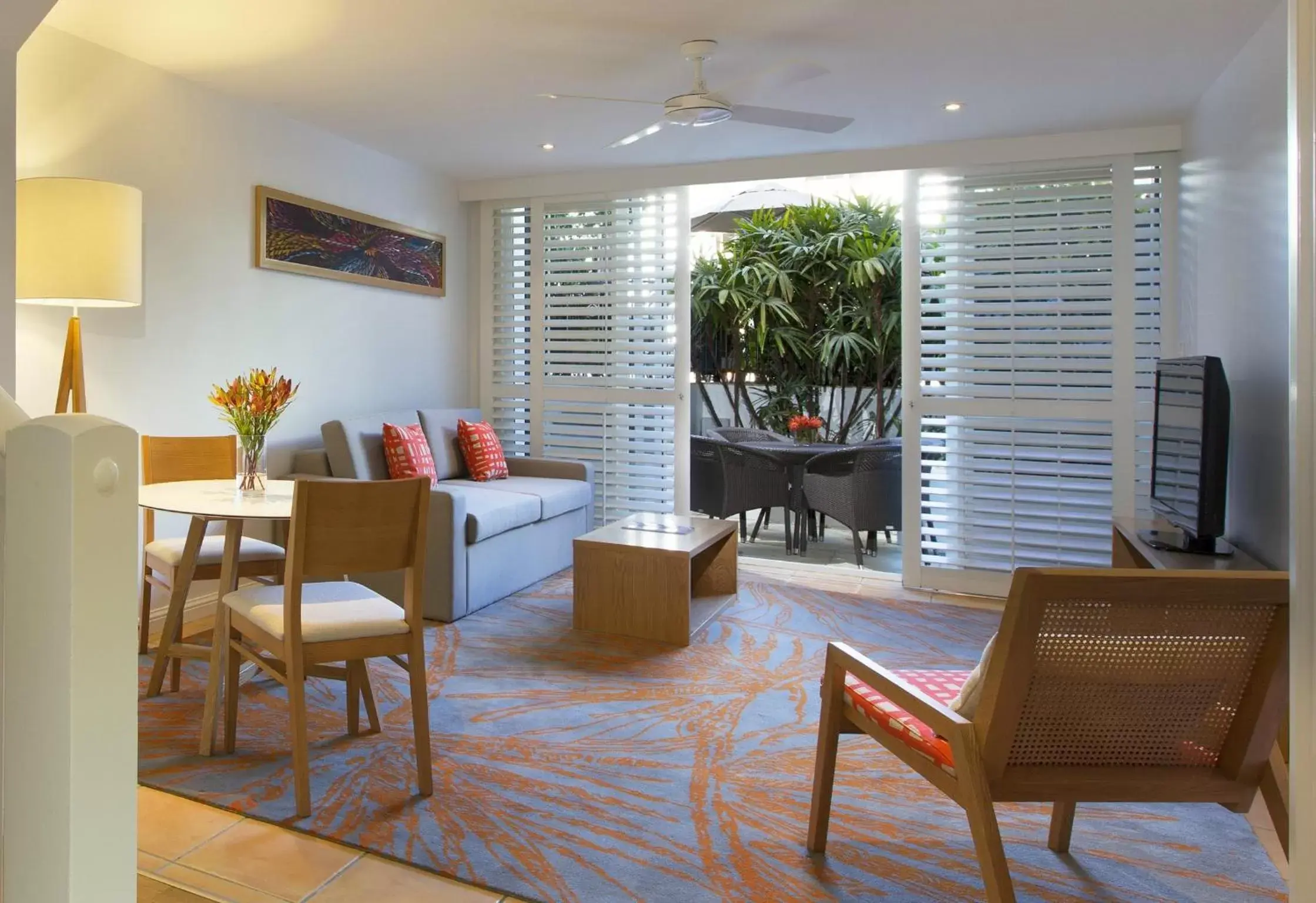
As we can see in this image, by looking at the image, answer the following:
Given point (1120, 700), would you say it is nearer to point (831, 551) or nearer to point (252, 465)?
point (252, 465)

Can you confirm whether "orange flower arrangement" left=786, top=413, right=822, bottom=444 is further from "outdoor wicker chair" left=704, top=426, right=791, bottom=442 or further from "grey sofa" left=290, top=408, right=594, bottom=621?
"grey sofa" left=290, top=408, right=594, bottom=621

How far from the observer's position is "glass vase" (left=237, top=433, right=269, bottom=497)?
2840mm

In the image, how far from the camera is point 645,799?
7.83 ft

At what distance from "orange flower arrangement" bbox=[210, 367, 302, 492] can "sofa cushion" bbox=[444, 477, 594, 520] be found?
1.68 meters

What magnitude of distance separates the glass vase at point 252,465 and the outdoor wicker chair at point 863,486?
136 inches

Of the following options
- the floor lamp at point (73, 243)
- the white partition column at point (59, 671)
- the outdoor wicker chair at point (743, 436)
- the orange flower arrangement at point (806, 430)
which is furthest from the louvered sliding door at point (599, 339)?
the white partition column at point (59, 671)

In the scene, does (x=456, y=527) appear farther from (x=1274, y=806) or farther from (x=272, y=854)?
(x=1274, y=806)

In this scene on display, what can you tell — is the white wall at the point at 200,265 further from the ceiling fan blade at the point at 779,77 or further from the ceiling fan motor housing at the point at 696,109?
the ceiling fan blade at the point at 779,77

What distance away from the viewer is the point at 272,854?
207 centimetres

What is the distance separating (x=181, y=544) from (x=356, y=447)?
118cm

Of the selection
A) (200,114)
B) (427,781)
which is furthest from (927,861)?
(200,114)

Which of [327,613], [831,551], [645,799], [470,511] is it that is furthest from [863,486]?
[327,613]

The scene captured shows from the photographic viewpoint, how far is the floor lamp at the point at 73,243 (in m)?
2.79

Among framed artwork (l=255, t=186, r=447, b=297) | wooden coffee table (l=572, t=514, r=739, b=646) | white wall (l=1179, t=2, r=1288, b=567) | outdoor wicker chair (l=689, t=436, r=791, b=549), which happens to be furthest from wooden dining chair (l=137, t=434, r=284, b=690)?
white wall (l=1179, t=2, r=1288, b=567)
